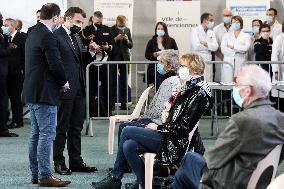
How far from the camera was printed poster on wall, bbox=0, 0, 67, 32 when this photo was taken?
11.0 meters

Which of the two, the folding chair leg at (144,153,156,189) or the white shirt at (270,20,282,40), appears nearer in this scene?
the folding chair leg at (144,153,156,189)

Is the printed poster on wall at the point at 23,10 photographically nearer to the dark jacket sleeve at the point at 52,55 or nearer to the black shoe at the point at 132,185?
the dark jacket sleeve at the point at 52,55

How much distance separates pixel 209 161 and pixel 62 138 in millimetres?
2954

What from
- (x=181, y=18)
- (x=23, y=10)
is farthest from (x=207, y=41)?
(x=23, y=10)

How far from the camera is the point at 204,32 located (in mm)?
11586

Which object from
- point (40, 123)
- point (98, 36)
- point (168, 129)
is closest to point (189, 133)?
point (168, 129)

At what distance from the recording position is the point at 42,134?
610cm

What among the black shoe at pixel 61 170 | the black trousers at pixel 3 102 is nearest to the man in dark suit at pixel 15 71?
the black trousers at pixel 3 102

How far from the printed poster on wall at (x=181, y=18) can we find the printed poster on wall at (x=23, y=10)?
79.7 inches

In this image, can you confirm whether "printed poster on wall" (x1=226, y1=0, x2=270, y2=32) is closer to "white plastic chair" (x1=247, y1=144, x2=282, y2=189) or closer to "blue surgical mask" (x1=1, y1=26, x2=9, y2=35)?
"blue surgical mask" (x1=1, y1=26, x2=9, y2=35)

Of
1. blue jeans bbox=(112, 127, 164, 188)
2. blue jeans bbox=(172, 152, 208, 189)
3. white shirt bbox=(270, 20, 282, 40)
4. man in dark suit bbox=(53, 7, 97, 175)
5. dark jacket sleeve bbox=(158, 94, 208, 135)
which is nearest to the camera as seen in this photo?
blue jeans bbox=(172, 152, 208, 189)

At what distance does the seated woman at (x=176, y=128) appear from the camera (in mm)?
5430

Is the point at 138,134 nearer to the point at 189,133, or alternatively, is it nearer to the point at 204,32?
the point at 189,133

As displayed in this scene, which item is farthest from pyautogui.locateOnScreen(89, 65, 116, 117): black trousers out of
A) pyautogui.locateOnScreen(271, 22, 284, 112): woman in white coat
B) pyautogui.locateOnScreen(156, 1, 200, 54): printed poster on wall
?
pyautogui.locateOnScreen(271, 22, 284, 112): woman in white coat
